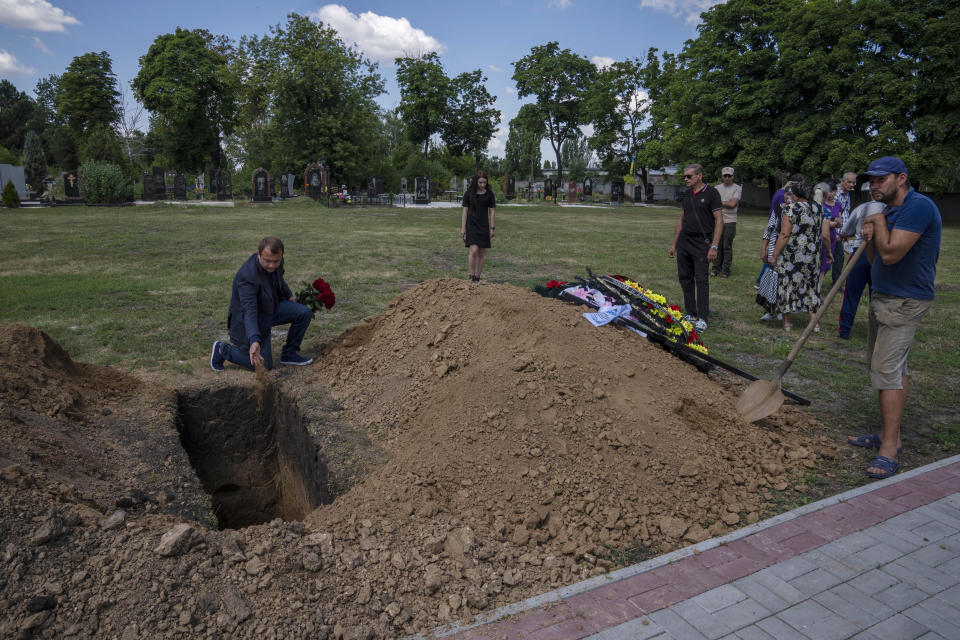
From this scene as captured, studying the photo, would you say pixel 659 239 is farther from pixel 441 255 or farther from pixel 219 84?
pixel 219 84

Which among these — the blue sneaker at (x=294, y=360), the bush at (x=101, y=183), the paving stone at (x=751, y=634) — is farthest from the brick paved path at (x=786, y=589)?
the bush at (x=101, y=183)

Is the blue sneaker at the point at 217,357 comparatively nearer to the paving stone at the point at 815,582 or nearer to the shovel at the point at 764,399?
the shovel at the point at 764,399

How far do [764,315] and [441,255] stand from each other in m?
7.60

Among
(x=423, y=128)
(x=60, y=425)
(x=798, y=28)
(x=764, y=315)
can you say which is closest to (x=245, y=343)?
(x=60, y=425)

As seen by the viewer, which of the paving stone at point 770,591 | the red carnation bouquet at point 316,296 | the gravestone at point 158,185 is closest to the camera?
the paving stone at point 770,591

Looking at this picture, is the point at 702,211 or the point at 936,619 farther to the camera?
the point at 702,211

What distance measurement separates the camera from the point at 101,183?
2867 centimetres

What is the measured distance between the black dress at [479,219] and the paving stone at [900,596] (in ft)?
21.8

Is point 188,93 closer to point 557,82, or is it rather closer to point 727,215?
point 557,82

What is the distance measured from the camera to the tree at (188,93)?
43.6 metres

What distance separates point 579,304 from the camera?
18.9 ft

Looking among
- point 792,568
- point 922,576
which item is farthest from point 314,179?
point 922,576

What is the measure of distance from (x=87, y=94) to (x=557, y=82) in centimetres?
4189

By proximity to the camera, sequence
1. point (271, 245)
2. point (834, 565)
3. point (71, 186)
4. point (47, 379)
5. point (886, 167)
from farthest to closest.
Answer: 1. point (71, 186)
2. point (271, 245)
3. point (47, 379)
4. point (886, 167)
5. point (834, 565)
